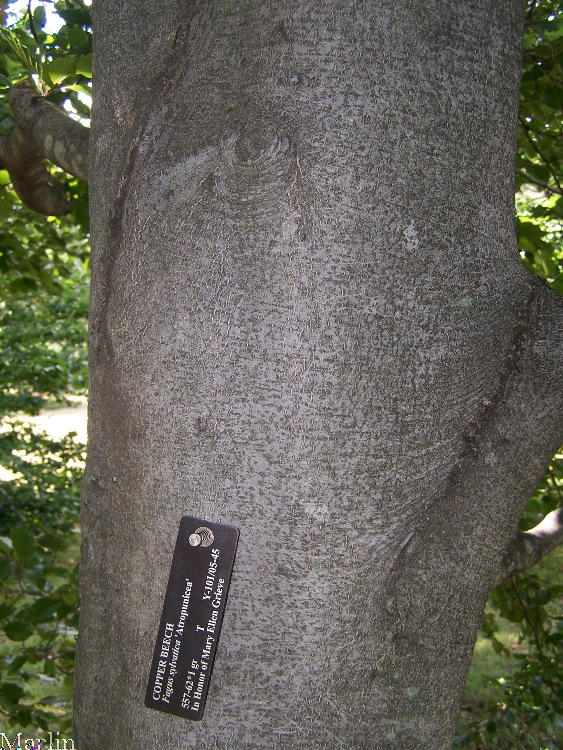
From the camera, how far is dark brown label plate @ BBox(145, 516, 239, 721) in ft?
3.07

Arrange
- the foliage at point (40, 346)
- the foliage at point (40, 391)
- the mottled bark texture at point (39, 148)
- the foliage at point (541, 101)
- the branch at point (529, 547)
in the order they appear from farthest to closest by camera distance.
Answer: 1. the foliage at point (40, 346)
2. the foliage at point (541, 101)
3. the foliage at point (40, 391)
4. the branch at point (529, 547)
5. the mottled bark texture at point (39, 148)

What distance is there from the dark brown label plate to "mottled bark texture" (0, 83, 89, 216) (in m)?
0.94

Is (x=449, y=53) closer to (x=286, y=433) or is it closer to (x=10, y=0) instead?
(x=286, y=433)

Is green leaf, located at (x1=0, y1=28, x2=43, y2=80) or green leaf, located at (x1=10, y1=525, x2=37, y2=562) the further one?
green leaf, located at (x1=10, y1=525, x2=37, y2=562)

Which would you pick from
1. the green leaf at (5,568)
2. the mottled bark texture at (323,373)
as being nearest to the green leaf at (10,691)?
the green leaf at (5,568)

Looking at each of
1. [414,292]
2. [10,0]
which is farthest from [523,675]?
[10,0]

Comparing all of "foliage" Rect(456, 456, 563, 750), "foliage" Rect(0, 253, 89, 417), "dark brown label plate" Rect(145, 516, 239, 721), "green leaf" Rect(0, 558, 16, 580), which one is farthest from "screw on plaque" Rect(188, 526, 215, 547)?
"foliage" Rect(0, 253, 89, 417)

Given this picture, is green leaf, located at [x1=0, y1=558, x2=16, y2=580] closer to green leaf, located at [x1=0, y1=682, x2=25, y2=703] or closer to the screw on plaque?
green leaf, located at [x1=0, y1=682, x2=25, y2=703]

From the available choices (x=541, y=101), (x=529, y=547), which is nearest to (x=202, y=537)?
(x=529, y=547)

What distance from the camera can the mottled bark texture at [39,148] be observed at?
1.57 meters

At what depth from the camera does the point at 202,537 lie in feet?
3.08

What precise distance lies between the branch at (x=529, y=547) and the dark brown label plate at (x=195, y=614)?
1.12 meters

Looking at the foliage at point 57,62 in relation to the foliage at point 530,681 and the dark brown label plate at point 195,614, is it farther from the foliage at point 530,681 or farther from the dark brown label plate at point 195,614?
the foliage at point 530,681

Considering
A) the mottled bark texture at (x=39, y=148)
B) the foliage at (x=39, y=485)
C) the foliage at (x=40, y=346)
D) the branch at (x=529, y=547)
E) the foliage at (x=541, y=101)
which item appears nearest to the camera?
the mottled bark texture at (x=39, y=148)
